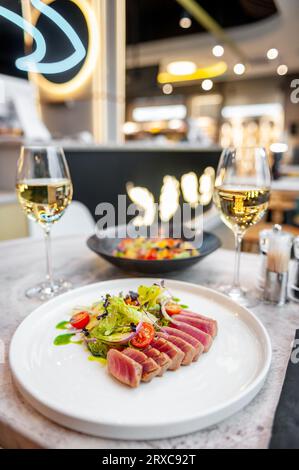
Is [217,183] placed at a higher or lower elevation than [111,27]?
lower

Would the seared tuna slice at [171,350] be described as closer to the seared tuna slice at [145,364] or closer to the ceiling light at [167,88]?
the seared tuna slice at [145,364]

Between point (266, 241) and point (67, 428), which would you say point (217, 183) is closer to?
point (266, 241)

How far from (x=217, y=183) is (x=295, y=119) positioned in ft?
37.0

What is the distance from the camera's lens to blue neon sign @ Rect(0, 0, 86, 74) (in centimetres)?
76

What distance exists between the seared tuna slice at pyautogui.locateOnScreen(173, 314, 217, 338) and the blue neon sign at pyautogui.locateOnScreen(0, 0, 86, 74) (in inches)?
24.7

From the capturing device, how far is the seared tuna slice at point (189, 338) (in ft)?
1.80

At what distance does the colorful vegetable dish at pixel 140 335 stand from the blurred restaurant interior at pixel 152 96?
49cm

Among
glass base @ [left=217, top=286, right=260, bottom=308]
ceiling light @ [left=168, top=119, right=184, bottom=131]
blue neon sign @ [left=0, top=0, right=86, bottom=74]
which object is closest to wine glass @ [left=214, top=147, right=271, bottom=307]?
glass base @ [left=217, top=286, right=260, bottom=308]

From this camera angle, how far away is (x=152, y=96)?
1209 centimetres

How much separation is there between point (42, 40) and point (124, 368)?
72 cm

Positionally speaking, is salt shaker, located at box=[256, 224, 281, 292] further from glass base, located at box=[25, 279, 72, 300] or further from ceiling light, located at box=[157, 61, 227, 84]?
ceiling light, located at box=[157, 61, 227, 84]

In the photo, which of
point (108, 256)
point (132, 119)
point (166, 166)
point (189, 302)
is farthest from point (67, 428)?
point (132, 119)
